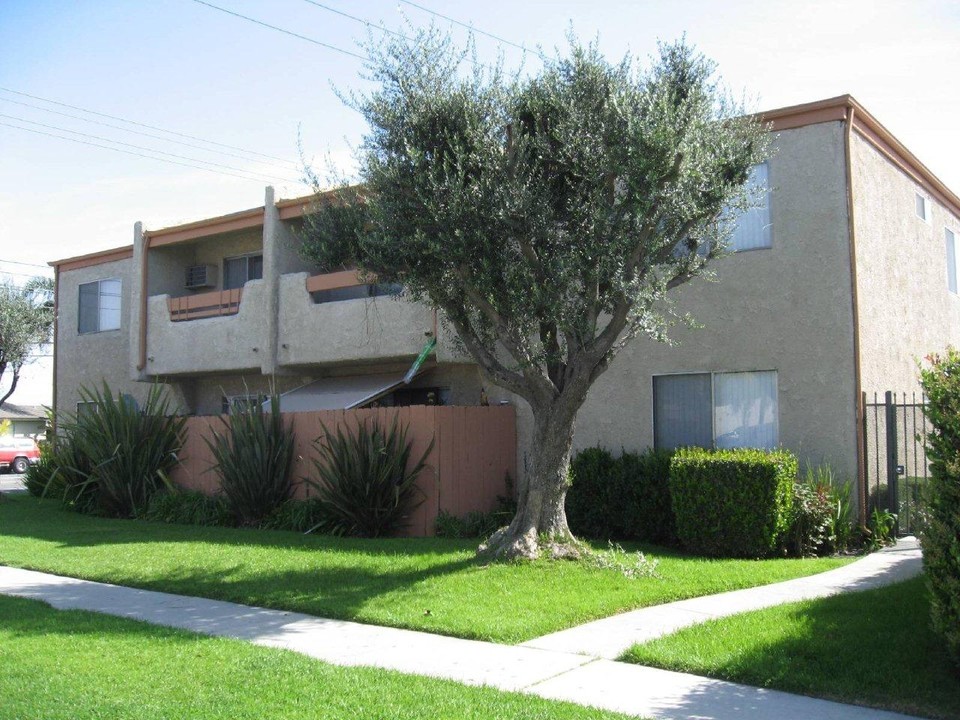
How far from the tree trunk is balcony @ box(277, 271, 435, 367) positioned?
5.64 m

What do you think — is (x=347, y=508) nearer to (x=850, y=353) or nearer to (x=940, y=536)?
(x=850, y=353)

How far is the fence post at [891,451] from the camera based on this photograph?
12.2 metres

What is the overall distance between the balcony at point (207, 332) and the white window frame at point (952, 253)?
12.7 meters

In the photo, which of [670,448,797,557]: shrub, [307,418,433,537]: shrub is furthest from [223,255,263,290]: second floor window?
[670,448,797,557]: shrub

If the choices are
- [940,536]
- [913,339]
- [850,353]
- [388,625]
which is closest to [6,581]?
[388,625]

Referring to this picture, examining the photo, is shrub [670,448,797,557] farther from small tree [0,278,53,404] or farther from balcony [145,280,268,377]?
small tree [0,278,53,404]

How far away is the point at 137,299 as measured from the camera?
21.4 metres

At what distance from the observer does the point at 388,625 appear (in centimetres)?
822

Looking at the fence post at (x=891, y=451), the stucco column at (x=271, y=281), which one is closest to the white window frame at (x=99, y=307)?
the stucco column at (x=271, y=281)

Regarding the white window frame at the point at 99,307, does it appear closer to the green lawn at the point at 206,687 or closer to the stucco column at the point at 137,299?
the stucco column at the point at 137,299

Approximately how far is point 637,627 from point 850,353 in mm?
6081

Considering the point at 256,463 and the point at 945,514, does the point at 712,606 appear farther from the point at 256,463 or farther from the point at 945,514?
the point at 256,463

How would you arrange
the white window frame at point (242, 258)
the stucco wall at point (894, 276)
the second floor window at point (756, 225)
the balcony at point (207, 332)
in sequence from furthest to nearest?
the white window frame at point (242, 258) → the balcony at point (207, 332) → the second floor window at point (756, 225) → the stucco wall at point (894, 276)

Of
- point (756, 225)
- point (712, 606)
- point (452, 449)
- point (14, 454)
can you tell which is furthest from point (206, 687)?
point (14, 454)
